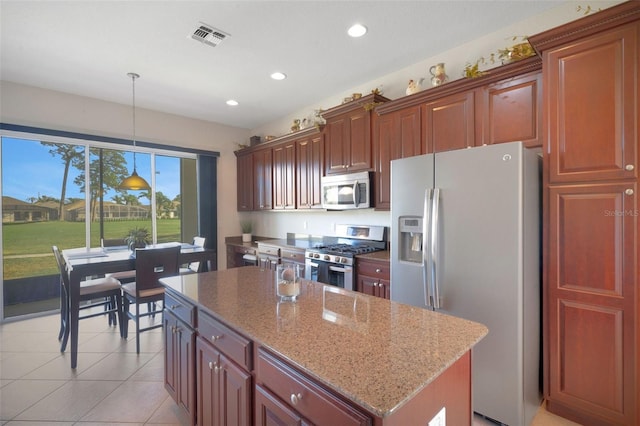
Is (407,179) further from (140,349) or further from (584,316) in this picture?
(140,349)

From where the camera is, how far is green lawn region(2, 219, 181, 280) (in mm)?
3699

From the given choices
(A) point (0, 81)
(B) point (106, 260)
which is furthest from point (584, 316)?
(A) point (0, 81)

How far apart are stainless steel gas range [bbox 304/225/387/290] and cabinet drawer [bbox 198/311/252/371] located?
1740 mm

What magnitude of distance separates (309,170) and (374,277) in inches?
69.6

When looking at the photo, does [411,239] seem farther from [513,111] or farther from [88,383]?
[88,383]

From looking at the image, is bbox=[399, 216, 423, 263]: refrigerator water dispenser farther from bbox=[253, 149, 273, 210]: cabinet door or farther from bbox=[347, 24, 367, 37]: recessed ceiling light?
bbox=[253, 149, 273, 210]: cabinet door

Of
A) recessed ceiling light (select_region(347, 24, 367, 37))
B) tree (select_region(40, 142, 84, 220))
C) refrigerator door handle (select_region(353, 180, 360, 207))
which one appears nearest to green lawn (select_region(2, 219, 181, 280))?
tree (select_region(40, 142, 84, 220))

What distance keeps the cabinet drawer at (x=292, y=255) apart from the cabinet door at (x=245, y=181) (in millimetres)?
1540

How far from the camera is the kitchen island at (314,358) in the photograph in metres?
0.81

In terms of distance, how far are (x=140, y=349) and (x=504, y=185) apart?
345 centimetres

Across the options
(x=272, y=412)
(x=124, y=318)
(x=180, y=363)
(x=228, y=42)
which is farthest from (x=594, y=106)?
(x=124, y=318)

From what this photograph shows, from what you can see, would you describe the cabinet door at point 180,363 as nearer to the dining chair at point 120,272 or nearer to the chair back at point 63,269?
the chair back at point 63,269

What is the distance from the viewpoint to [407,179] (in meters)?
2.30

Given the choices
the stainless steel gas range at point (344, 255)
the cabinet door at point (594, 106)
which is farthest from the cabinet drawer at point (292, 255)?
the cabinet door at point (594, 106)
